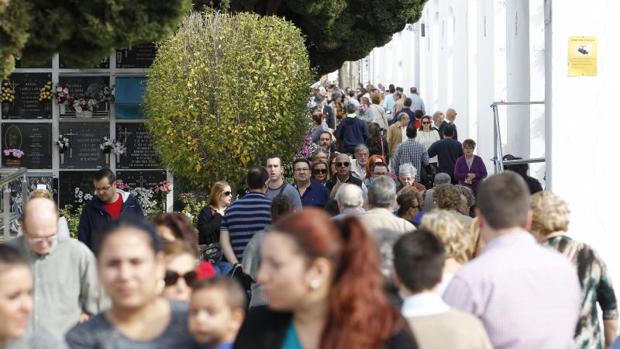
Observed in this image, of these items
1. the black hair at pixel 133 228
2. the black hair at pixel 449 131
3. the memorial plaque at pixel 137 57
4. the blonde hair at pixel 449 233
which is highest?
the memorial plaque at pixel 137 57

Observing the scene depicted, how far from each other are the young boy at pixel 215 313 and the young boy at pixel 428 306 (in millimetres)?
720

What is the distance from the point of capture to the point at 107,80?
20812mm

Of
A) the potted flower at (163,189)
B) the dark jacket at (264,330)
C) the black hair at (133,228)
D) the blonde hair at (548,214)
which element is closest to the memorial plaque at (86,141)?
the potted flower at (163,189)

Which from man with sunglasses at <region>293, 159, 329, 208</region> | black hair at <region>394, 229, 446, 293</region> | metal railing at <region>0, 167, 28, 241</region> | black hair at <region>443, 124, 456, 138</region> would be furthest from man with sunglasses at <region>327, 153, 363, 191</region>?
black hair at <region>394, 229, 446, 293</region>

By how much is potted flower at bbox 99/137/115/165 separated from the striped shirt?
8629 mm

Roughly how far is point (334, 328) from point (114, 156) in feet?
53.2

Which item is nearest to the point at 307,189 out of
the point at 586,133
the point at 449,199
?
the point at 586,133

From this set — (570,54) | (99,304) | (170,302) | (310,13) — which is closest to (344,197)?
(99,304)

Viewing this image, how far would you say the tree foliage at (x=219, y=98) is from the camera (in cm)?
1911

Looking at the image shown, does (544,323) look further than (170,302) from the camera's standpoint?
Yes

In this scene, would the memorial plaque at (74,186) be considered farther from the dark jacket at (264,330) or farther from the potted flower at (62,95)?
the dark jacket at (264,330)

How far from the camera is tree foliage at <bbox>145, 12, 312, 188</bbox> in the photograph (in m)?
19.1

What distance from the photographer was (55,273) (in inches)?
326

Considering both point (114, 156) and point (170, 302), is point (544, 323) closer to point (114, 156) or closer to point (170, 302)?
point (170, 302)
